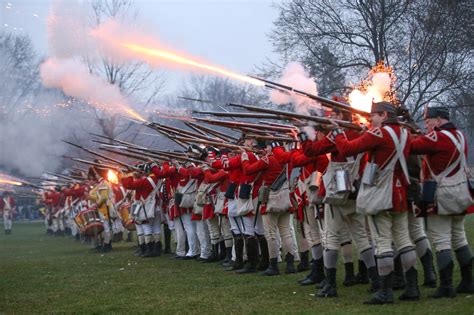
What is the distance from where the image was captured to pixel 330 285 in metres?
9.80

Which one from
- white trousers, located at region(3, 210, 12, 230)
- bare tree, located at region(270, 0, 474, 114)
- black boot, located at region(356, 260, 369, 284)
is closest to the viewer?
black boot, located at region(356, 260, 369, 284)

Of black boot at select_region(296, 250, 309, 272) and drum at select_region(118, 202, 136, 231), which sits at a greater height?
drum at select_region(118, 202, 136, 231)

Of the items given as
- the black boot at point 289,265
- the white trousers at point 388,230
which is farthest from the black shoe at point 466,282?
the black boot at point 289,265

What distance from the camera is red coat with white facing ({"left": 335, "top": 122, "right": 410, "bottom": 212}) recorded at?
8.87 meters

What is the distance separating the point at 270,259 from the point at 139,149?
6.45 meters

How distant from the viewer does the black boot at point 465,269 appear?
30.4 feet

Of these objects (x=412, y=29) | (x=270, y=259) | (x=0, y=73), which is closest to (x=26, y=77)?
(x=0, y=73)

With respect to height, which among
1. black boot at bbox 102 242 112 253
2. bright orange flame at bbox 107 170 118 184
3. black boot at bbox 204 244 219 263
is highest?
bright orange flame at bbox 107 170 118 184

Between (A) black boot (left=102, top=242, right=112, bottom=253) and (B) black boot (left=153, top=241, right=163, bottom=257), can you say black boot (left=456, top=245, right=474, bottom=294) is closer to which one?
(B) black boot (left=153, top=241, right=163, bottom=257)

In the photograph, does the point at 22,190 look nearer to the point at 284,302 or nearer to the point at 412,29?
the point at 412,29

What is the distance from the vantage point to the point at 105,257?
1877cm

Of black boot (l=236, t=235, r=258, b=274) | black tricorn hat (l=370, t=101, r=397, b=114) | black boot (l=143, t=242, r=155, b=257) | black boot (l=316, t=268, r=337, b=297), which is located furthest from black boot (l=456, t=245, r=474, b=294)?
black boot (l=143, t=242, r=155, b=257)

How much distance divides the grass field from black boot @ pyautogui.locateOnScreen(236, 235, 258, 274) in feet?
1.11

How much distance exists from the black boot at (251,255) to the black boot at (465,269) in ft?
16.1
